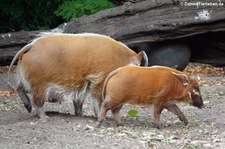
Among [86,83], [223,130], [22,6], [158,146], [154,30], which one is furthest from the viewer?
[22,6]

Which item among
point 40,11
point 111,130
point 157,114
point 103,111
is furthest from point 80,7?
point 111,130

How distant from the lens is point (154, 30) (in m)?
10.2

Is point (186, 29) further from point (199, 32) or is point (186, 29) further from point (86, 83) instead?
point (86, 83)

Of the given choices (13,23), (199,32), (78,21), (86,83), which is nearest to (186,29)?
(199,32)

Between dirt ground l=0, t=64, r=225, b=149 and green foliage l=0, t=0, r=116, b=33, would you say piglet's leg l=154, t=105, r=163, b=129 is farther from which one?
green foliage l=0, t=0, r=116, b=33

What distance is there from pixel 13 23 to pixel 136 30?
4072 millimetres

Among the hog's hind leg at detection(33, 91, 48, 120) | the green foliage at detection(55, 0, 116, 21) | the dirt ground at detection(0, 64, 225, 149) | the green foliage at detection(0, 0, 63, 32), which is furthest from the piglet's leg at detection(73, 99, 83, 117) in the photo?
the green foliage at detection(0, 0, 63, 32)

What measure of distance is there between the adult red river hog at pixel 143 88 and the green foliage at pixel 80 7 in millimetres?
5962

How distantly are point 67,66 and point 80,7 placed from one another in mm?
5847

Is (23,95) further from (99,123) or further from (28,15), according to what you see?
(28,15)

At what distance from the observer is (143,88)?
253 inches

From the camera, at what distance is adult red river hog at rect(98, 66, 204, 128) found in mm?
6418

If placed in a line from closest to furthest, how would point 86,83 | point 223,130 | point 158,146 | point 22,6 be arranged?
point 158,146, point 223,130, point 86,83, point 22,6

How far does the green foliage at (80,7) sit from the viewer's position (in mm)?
12367
